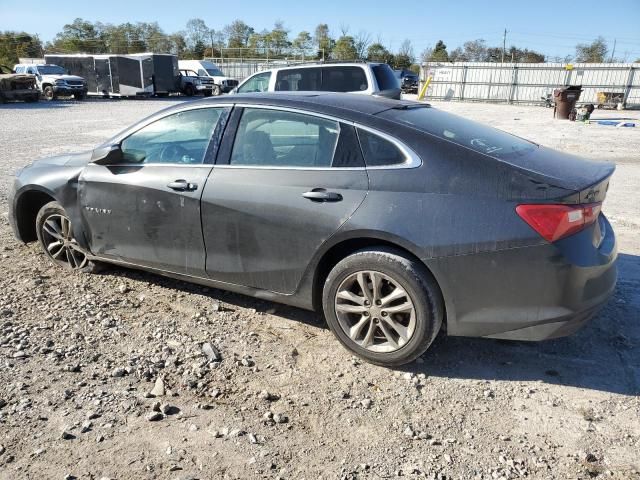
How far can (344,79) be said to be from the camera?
33.7ft

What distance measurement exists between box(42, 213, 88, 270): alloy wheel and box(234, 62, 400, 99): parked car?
6.28m

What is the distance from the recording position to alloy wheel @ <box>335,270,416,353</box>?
3.10 meters

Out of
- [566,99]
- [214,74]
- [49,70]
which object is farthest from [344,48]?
[566,99]

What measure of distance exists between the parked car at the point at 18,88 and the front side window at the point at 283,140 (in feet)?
99.5

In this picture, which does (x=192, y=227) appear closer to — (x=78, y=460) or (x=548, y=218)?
(x=78, y=460)

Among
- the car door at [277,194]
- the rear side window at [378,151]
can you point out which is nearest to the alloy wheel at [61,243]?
the car door at [277,194]

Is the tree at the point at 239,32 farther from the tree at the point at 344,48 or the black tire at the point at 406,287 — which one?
the black tire at the point at 406,287

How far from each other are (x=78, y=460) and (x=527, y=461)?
216 cm

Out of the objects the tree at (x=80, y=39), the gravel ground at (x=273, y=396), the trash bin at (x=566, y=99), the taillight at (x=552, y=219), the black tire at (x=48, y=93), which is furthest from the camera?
the tree at (x=80, y=39)

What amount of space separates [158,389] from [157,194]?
4.83 ft

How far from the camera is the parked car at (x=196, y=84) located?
117 feet

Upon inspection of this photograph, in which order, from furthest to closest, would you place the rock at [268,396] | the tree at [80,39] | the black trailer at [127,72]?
1. the tree at [80,39]
2. the black trailer at [127,72]
3. the rock at [268,396]

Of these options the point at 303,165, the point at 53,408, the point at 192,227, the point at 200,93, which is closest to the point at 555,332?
the point at 303,165

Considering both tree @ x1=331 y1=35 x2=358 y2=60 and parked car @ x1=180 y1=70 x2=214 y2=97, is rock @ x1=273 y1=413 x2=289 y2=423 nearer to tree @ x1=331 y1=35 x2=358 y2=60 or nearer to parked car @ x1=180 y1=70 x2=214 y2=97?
parked car @ x1=180 y1=70 x2=214 y2=97
